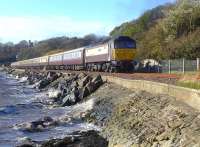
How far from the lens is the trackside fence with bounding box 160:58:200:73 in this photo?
140 ft

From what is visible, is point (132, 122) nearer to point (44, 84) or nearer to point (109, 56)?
point (109, 56)

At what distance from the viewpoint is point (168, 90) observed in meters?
23.6

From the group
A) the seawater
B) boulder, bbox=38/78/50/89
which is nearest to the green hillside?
boulder, bbox=38/78/50/89

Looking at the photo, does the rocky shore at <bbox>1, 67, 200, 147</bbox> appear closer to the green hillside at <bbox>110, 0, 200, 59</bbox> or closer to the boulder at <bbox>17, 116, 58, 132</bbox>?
the boulder at <bbox>17, 116, 58, 132</bbox>

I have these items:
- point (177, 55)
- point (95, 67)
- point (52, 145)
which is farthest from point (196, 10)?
point (52, 145)

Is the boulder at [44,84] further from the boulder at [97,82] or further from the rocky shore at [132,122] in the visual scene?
the rocky shore at [132,122]

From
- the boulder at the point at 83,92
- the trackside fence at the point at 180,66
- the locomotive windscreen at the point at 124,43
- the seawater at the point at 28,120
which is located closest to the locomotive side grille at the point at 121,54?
the locomotive windscreen at the point at 124,43

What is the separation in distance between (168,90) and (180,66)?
2112 cm

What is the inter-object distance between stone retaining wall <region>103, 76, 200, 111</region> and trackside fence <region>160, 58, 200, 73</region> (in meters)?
8.52

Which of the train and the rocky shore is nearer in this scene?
the rocky shore

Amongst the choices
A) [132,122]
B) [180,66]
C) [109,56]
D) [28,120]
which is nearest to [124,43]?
[109,56]

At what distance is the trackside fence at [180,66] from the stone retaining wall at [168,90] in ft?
28.0

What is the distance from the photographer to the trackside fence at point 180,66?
42678 millimetres

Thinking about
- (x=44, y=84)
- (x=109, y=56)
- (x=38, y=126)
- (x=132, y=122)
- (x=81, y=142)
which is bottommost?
(x=38, y=126)
